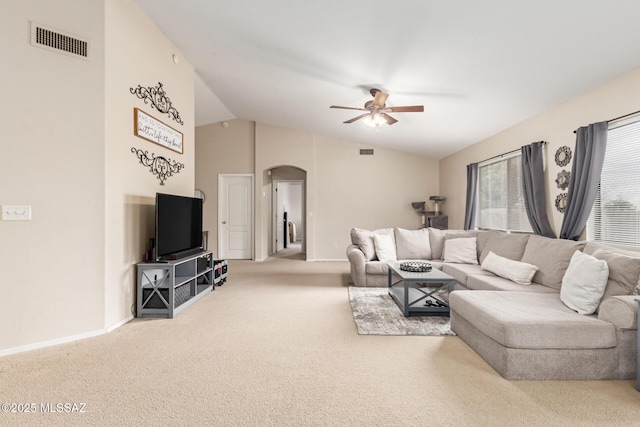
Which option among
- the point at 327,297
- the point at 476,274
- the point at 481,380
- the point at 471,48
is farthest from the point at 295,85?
the point at 481,380

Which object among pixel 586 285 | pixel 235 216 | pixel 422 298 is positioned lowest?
pixel 422 298

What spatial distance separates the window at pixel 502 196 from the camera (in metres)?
4.55

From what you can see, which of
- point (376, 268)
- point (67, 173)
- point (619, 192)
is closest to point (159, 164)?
point (67, 173)

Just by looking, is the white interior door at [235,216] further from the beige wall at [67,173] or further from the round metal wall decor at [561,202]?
the round metal wall decor at [561,202]

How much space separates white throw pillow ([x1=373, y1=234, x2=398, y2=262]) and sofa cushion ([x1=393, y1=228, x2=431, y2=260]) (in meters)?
0.18

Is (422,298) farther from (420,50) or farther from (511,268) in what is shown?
(420,50)

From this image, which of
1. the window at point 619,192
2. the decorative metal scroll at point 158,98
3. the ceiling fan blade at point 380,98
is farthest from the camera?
the ceiling fan blade at point 380,98

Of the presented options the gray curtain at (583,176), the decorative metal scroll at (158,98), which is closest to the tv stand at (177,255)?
the decorative metal scroll at (158,98)

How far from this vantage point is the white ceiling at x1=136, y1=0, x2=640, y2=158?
236 cm

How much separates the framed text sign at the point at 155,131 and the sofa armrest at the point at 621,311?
446 centimetres

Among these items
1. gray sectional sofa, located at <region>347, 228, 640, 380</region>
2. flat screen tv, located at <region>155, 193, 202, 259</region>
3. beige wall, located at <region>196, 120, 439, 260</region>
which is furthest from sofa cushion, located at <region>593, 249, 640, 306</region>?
beige wall, located at <region>196, 120, 439, 260</region>

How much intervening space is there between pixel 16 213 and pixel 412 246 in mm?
4875

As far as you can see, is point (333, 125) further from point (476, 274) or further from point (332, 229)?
point (476, 274)

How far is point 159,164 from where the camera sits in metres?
3.79
